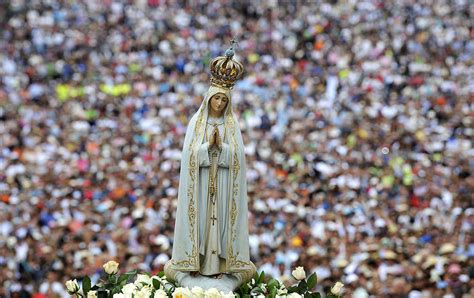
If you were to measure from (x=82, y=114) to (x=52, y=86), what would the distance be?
315cm

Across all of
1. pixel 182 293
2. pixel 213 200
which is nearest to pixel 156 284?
pixel 182 293

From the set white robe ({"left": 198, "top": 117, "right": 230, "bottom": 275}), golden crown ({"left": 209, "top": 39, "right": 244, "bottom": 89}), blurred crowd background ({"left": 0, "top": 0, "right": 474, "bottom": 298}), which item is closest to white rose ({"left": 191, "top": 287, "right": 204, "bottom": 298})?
white robe ({"left": 198, "top": 117, "right": 230, "bottom": 275})

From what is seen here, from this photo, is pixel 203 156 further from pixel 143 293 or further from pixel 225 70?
pixel 143 293

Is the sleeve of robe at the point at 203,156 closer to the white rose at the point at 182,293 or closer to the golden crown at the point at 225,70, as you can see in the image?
the golden crown at the point at 225,70

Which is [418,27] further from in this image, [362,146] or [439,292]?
[439,292]

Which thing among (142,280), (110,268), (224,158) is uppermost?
(224,158)

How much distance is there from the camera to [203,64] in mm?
30297

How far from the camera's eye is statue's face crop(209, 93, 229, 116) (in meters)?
10.8

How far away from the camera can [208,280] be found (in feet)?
35.1

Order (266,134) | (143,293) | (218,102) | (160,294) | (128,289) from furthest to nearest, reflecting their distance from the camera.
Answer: (266,134) < (218,102) < (128,289) < (143,293) < (160,294)

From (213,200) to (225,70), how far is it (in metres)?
1.25

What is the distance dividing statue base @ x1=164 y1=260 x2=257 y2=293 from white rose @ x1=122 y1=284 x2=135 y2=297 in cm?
41

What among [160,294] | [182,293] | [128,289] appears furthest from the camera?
[128,289]

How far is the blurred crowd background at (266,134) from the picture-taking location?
17.6 metres
